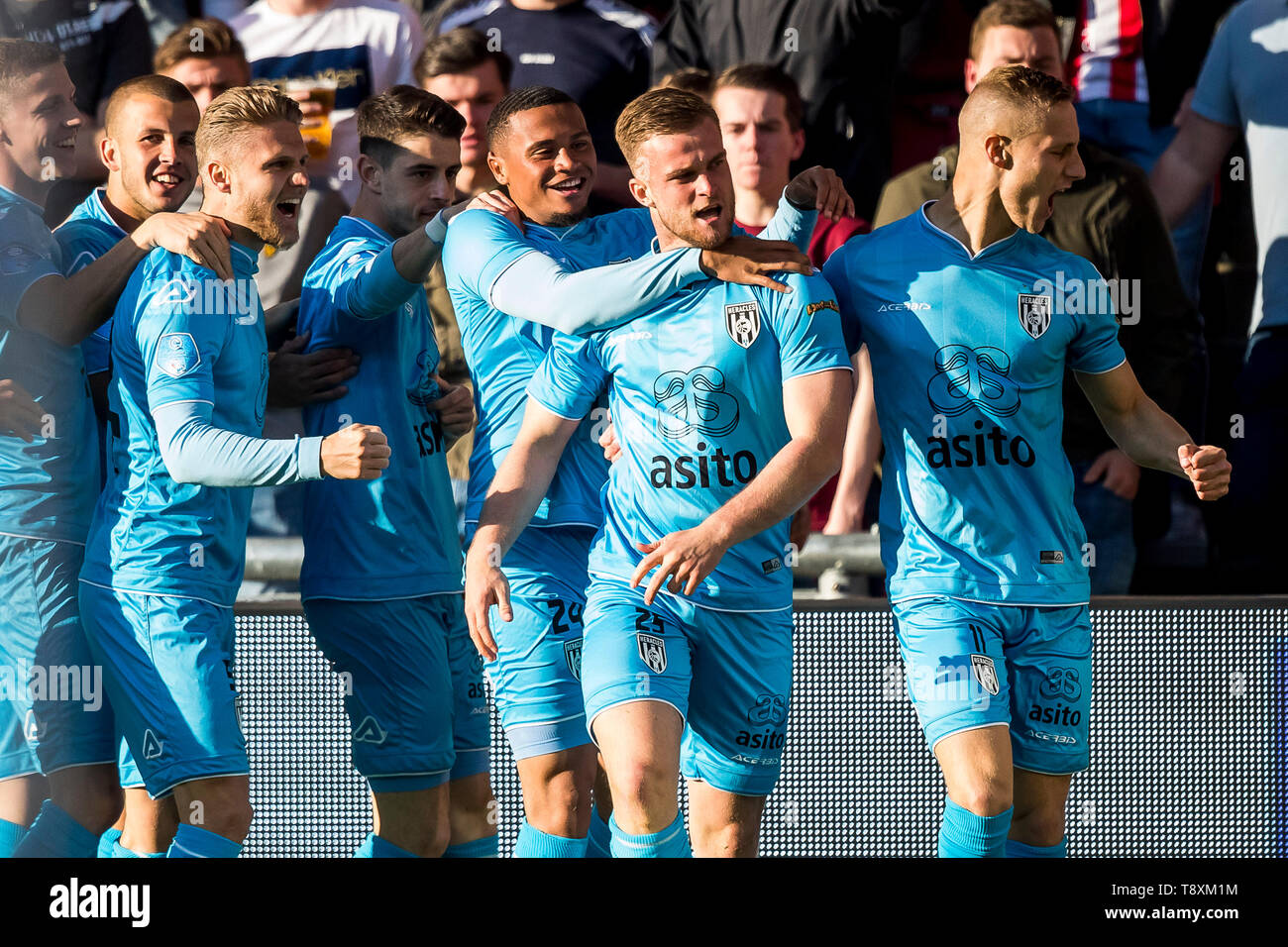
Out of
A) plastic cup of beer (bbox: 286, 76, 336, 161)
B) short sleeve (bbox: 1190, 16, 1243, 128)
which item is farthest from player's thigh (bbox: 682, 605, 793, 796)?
short sleeve (bbox: 1190, 16, 1243, 128)

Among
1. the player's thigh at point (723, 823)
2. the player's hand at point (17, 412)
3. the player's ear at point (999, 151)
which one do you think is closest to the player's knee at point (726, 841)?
the player's thigh at point (723, 823)

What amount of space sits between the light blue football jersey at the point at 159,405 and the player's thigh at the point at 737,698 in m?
1.28

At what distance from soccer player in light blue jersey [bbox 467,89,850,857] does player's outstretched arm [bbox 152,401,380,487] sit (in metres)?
0.50

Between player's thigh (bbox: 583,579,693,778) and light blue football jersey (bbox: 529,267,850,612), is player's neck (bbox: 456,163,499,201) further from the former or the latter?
player's thigh (bbox: 583,579,693,778)

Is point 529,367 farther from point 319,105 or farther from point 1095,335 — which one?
point 319,105

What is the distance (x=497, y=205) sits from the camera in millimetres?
4871

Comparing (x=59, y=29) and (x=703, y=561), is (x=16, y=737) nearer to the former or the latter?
(x=703, y=561)

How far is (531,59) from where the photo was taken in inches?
250

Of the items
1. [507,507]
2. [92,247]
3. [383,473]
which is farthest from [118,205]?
[507,507]

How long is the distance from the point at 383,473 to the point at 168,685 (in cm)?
95

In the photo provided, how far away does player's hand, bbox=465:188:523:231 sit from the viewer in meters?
4.86

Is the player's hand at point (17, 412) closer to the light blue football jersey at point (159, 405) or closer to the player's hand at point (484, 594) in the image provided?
the light blue football jersey at point (159, 405)

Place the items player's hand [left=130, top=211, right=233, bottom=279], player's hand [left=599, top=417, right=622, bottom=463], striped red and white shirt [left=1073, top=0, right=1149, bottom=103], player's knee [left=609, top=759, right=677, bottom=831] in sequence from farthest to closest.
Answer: striped red and white shirt [left=1073, top=0, right=1149, bottom=103], player's hand [left=599, top=417, right=622, bottom=463], player's hand [left=130, top=211, right=233, bottom=279], player's knee [left=609, top=759, right=677, bottom=831]
